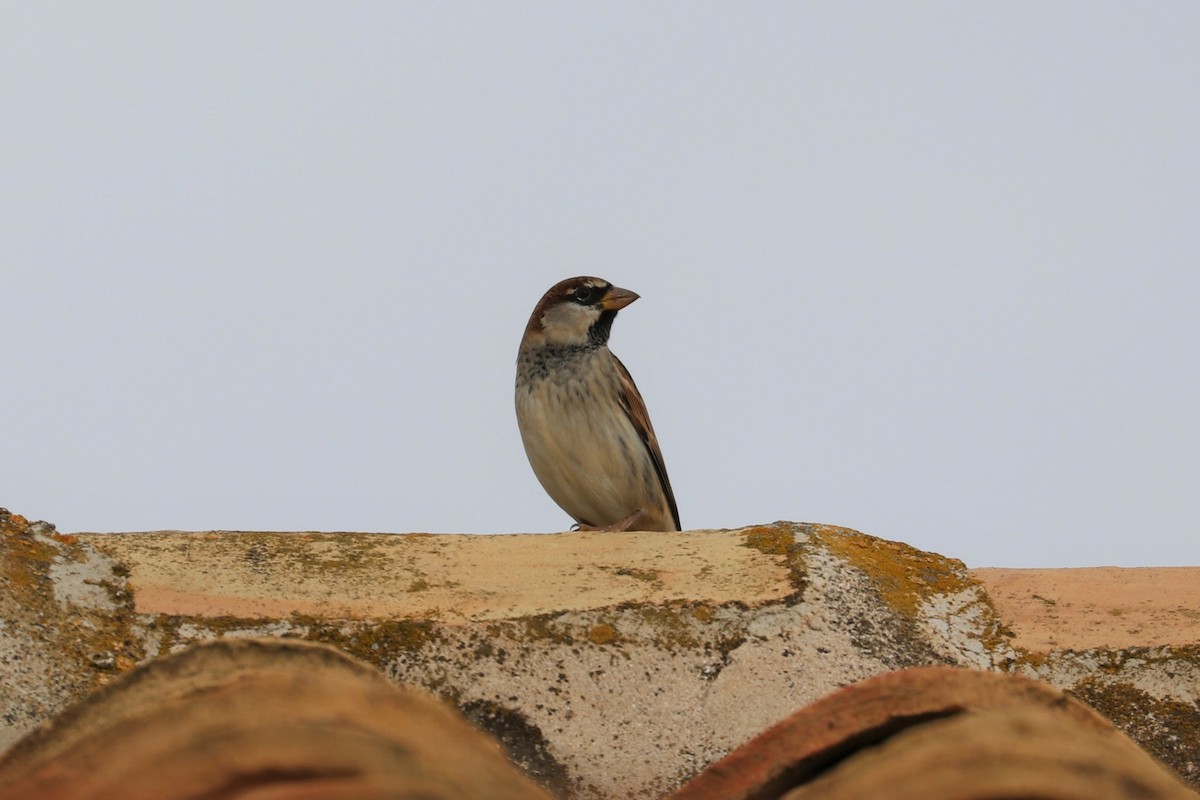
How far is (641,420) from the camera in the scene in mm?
6500

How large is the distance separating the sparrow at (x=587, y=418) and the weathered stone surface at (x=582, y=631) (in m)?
2.92

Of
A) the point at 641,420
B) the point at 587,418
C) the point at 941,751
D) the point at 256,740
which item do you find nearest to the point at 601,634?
the point at 941,751

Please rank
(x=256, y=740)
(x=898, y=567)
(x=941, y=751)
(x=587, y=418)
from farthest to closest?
(x=587, y=418)
(x=898, y=567)
(x=941, y=751)
(x=256, y=740)

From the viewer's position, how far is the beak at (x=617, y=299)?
6547 millimetres

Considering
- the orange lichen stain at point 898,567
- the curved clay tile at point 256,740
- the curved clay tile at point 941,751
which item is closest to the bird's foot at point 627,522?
the orange lichen stain at point 898,567

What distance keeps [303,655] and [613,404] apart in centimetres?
466

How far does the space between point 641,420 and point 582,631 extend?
3677 mm

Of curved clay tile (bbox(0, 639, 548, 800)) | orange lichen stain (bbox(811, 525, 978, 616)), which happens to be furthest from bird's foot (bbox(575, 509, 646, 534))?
curved clay tile (bbox(0, 639, 548, 800))

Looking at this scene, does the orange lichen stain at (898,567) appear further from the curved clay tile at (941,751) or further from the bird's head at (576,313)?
the bird's head at (576,313)

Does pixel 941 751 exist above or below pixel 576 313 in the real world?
below

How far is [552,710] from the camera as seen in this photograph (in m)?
2.68

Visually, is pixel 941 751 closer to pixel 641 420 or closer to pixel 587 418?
pixel 587 418

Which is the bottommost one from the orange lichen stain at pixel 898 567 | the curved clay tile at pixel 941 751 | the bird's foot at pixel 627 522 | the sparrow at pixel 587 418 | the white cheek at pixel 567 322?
the curved clay tile at pixel 941 751

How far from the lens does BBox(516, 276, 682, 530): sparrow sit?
624cm
